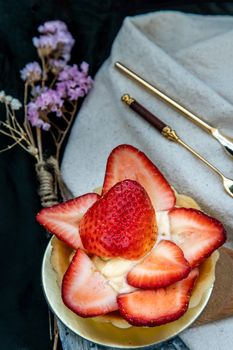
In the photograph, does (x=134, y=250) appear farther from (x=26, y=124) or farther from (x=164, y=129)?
(x=26, y=124)

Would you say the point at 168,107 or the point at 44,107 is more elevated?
the point at 168,107

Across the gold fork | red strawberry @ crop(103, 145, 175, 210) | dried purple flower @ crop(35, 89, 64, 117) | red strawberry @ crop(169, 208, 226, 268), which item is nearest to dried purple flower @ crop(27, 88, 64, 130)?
dried purple flower @ crop(35, 89, 64, 117)

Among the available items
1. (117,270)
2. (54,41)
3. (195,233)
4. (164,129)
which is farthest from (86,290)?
(54,41)

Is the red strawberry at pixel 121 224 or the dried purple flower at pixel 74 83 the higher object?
the red strawberry at pixel 121 224

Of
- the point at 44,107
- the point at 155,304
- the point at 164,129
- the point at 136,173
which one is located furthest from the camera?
the point at 44,107

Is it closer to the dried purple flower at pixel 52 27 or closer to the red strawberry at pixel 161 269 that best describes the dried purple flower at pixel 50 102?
the dried purple flower at pixel 52 27

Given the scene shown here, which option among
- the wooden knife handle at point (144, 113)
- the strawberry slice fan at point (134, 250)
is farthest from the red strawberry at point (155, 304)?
the wooden knife handle at point (144, 113)

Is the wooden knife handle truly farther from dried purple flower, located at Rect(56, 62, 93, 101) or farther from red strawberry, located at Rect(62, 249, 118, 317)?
red strawberry, located at Rect(62, 249, 118, 317)

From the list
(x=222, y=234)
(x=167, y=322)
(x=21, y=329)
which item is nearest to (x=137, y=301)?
(x=167, y=322)
